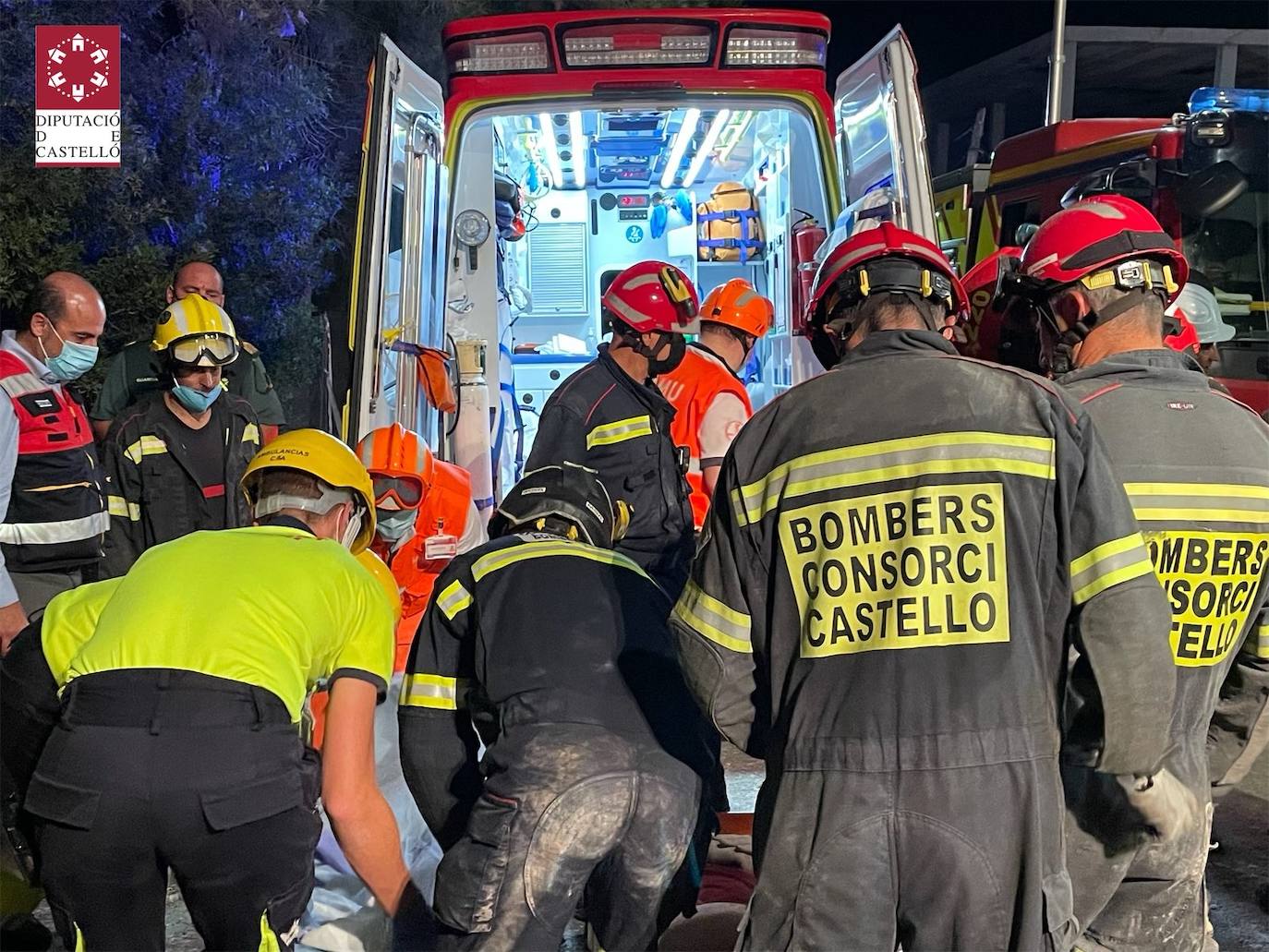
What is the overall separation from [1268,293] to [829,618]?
717 centimetres

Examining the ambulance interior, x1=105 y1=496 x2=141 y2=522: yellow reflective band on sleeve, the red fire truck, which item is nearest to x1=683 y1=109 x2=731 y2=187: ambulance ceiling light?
the ambulance interior

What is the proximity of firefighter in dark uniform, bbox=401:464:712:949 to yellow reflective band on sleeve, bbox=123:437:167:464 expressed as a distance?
7.61 feet

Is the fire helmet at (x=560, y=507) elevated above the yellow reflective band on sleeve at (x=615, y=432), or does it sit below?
below

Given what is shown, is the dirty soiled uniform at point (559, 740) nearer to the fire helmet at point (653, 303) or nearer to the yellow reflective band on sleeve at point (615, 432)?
the yellow reflective band on sleeve at point (615, 432)

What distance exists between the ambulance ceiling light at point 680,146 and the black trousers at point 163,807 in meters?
5.04

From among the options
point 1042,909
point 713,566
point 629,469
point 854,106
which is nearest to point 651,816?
point 713,566

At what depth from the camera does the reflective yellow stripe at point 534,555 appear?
2625 mm

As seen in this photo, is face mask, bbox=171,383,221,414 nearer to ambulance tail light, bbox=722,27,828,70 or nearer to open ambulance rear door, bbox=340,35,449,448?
open ambulance rear door, bbox=340,35,449,448

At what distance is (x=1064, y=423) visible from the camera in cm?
203

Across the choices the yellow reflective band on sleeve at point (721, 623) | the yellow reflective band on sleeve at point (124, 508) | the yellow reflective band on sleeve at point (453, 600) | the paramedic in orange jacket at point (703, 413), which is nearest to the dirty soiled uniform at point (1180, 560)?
the yellow reflective band on sleeve at point (721, 623)

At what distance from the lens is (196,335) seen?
463 centimetres

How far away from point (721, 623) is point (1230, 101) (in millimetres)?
7440

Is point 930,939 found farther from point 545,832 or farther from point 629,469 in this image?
point 629,469

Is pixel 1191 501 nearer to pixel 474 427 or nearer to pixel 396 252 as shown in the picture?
pixel 396 252
